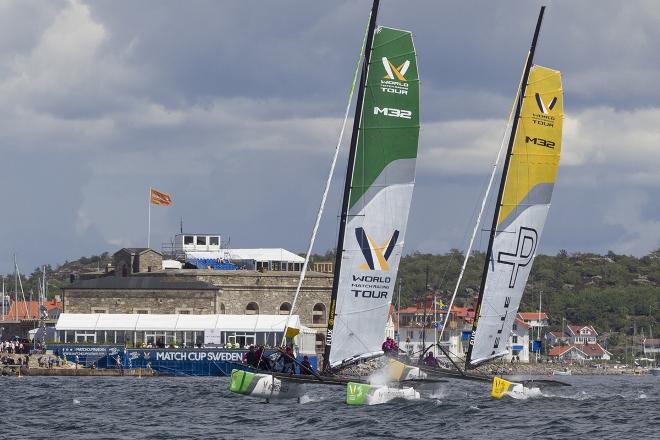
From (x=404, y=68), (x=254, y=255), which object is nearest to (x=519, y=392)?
(x=404, y=68)

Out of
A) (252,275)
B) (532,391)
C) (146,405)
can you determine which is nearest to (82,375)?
(252,275)

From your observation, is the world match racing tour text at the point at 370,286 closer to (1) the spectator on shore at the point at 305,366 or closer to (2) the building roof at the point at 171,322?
(1) the spectator on shore at the point at 305,366

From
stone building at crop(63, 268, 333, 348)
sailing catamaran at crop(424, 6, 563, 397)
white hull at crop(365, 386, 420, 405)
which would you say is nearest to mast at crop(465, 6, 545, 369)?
sailing catamaran at crop(424, 6, 563, 397)

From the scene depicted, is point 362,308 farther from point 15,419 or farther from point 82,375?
point 82,375

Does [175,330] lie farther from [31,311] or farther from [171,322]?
[31,311]

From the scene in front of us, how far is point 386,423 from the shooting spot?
46000 mm

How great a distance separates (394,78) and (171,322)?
56853mm

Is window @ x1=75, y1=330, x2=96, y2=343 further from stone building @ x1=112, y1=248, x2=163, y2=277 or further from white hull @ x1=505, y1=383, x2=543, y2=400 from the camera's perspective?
white hull @ x1=505, y1=383, x2=543, y2=400

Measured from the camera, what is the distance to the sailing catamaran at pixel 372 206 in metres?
48.9

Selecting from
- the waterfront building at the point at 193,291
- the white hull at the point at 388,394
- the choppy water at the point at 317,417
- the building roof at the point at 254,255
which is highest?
the building roof at the point at 254,255

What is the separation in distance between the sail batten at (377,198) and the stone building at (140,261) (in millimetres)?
70131

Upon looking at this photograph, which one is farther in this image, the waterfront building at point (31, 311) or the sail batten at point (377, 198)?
the waterfront building at point (31, 311)

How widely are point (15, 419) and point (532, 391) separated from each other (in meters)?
18.8

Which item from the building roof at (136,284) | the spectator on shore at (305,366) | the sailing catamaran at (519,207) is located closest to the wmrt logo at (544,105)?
the sailing catamaran at (519,207)
